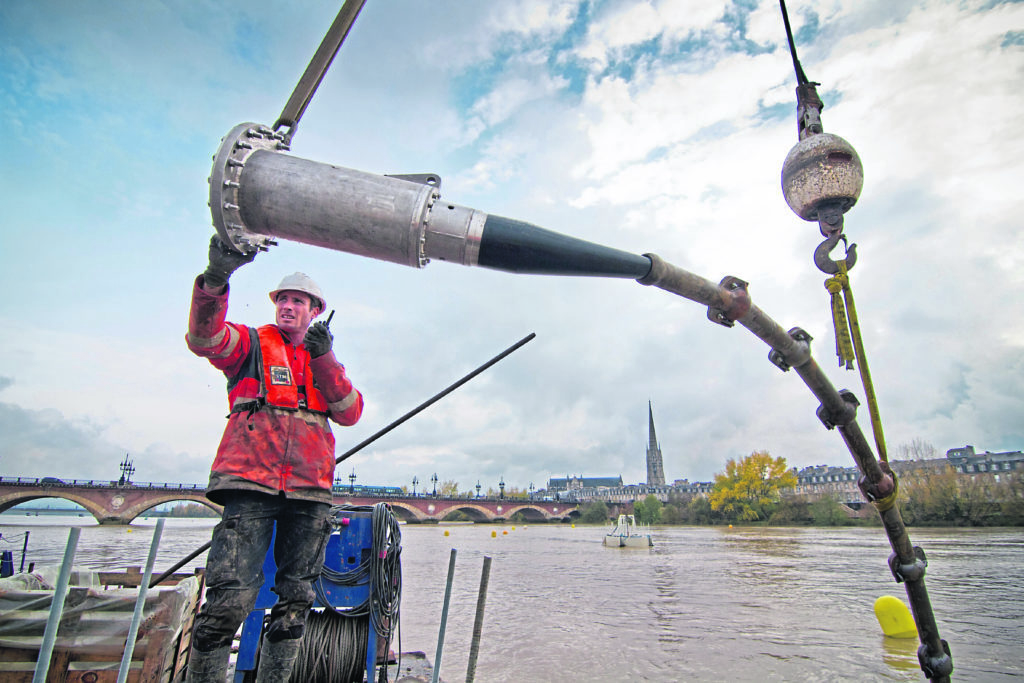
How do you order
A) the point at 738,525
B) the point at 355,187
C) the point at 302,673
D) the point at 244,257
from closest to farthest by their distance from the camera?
the point at 355,187 < the point at 244,257 < the point at 302,673 < the point at 738,525

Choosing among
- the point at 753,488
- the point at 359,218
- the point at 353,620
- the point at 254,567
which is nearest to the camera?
the point at 359,218

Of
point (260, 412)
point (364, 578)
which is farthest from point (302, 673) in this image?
point (260, 412)

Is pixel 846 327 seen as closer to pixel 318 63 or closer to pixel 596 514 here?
pixel 318 63

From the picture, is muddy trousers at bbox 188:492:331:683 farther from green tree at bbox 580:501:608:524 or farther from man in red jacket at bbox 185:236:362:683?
green tree at bbox 580:501:608:524

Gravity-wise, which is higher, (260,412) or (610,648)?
(260,412)

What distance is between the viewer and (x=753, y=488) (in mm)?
77688

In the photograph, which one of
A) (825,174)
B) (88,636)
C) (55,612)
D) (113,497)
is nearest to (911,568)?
(825,174)

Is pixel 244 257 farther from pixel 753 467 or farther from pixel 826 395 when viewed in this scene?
pixel 753 467

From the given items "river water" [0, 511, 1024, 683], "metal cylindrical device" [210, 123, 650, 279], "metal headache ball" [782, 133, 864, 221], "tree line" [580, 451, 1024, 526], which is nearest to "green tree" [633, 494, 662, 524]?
"tree line" [580, 451, 1024, 526]

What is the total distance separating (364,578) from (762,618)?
38.4 feet

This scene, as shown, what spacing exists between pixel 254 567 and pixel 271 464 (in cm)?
50

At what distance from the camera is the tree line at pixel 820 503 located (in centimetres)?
5028

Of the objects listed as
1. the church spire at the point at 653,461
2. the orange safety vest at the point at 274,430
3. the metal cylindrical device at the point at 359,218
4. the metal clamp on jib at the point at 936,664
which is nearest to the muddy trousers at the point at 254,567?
the orange safety vest at the point at 274,430

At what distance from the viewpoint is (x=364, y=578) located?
381cm
